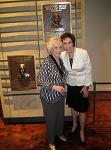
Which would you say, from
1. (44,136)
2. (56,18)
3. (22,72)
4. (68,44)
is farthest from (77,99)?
(56,18)

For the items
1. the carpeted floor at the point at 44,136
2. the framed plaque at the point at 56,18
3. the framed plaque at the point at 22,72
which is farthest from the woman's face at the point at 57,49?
the carpeted floor at the point at 44,136

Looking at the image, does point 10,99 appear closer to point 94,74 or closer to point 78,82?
point 78,82

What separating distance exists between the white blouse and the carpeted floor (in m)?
0.80

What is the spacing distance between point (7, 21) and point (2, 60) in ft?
1.77

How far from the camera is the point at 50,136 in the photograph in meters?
2.77

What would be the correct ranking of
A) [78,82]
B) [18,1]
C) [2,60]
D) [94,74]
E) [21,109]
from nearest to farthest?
[78,82] < [18,1] < [2,60] < [21,109] < [94,74]

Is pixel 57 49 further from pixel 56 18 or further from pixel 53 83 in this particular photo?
pixel 56 18

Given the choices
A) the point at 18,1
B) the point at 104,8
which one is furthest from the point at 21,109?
the point at 104,8

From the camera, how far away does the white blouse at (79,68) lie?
2.55 m

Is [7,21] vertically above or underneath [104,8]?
underneath

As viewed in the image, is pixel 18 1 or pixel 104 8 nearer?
pixel 18 1

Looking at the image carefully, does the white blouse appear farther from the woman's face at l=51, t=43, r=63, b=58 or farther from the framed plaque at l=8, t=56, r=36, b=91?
the framed plaque at l=8, t=56, r=36, b=91

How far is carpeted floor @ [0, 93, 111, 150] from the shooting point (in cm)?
289

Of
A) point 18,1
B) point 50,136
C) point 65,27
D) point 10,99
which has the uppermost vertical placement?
point 18,1
